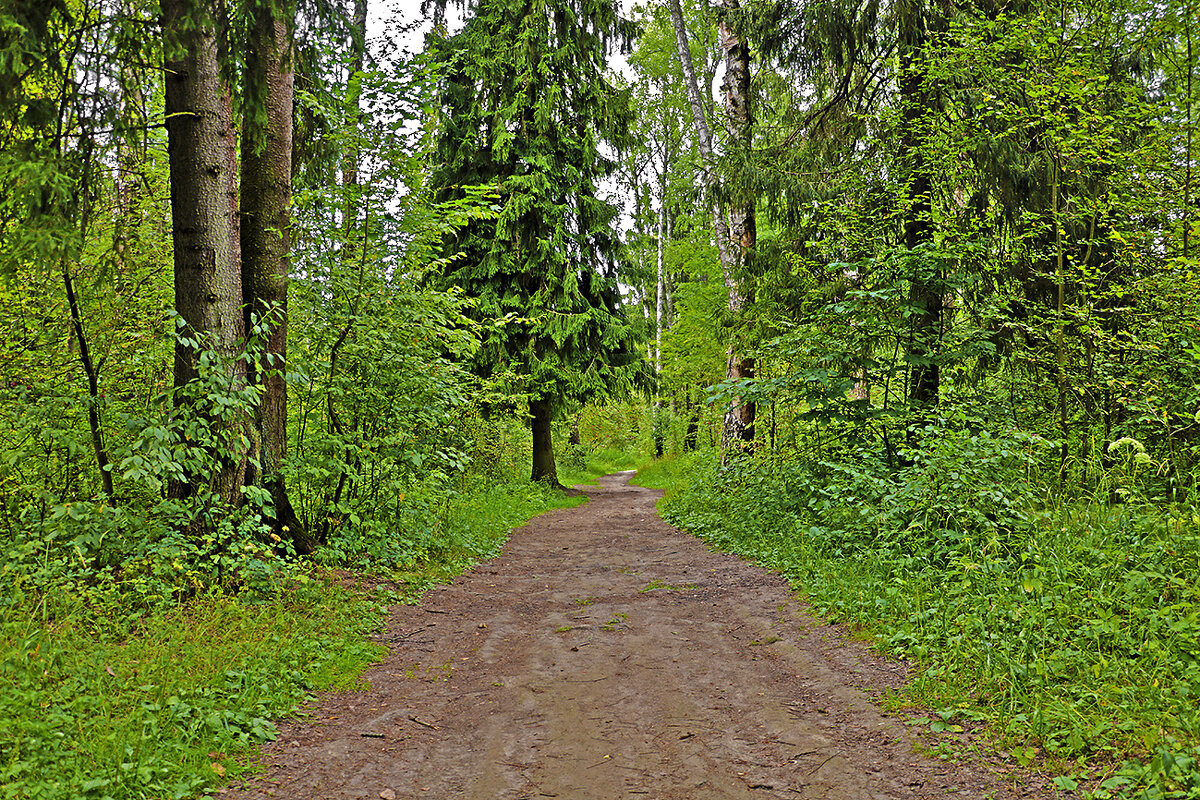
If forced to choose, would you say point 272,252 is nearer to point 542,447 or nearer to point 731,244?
point 731,244

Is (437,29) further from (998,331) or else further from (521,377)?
(998,331)

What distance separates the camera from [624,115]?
17656 mm

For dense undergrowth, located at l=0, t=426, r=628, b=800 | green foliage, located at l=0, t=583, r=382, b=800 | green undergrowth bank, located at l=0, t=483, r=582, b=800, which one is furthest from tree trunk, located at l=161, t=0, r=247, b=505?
green foliage, located at l=0, t=583, r=382, b=800

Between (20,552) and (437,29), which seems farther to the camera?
(437,29)

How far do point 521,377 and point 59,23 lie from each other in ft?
33.7

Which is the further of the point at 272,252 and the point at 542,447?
the point at 542,447

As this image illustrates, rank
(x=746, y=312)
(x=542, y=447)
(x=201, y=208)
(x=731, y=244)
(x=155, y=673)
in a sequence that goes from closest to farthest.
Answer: (x=155, y=673) → (x=201, y=208) → (x=746, y=312) → (x=731, y=244) → (x=542, y=447)

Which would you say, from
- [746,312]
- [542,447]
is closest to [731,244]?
[746,312]

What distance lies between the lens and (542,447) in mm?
17828

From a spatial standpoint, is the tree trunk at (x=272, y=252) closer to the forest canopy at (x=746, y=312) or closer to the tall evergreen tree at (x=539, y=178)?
the forest canopy at (x=746, y=312)

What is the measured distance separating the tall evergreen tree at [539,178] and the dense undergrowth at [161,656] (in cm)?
992

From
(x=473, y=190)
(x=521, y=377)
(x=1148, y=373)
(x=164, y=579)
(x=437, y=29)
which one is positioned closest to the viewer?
(x=164, y=579)

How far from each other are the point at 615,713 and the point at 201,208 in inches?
201

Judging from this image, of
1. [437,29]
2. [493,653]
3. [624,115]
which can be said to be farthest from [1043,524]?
[437,29]
